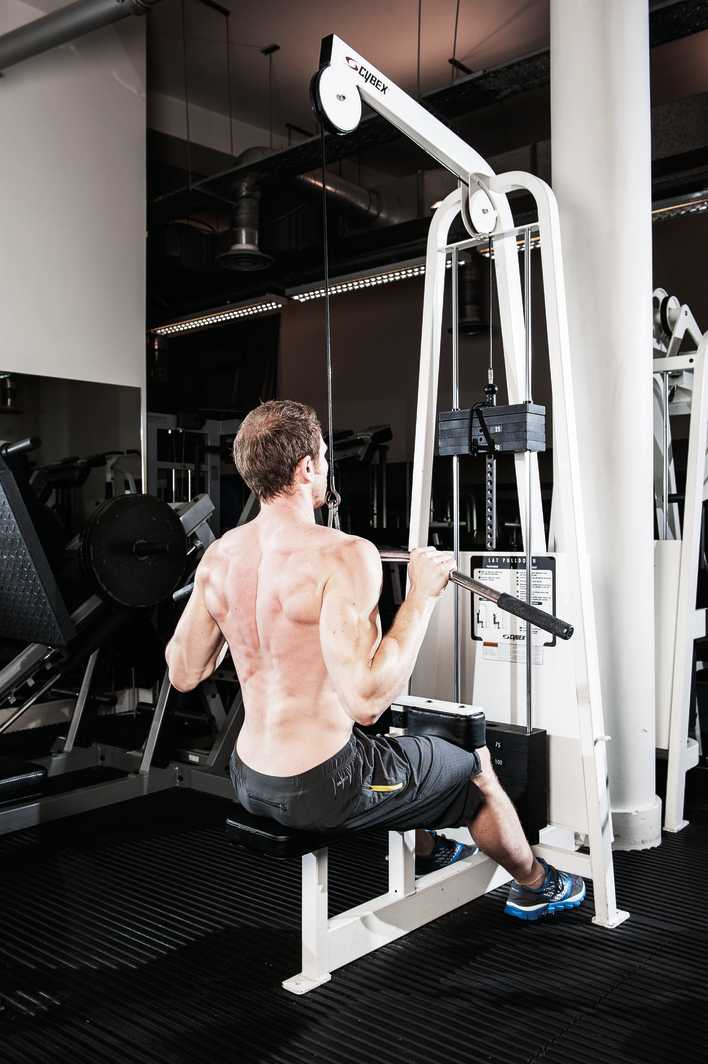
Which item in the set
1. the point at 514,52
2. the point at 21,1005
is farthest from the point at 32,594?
the point at 514,52

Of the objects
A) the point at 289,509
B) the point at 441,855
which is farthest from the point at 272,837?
the point at 441,855

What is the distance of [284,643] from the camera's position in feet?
7.13

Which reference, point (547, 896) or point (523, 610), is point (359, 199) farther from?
point (547, 896)

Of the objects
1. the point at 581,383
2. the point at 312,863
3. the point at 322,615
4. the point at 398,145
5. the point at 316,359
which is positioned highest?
the point at 398,145

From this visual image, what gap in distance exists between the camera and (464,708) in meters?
2.65

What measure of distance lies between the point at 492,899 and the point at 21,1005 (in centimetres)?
144

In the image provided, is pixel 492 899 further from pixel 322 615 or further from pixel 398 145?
pixel 398 145

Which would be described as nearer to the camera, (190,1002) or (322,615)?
(322,615)

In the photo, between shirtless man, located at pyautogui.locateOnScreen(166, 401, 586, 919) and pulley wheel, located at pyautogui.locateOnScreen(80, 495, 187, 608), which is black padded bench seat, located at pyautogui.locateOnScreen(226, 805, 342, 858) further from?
pulley wheel, located at pyautogui.locateOnScreen(80, 495, 187, 608)

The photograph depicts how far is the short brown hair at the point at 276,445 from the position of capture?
88.7 inches

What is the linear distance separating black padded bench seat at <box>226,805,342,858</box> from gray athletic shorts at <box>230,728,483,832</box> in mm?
22

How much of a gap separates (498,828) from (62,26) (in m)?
4.50

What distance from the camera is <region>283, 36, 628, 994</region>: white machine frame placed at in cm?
231

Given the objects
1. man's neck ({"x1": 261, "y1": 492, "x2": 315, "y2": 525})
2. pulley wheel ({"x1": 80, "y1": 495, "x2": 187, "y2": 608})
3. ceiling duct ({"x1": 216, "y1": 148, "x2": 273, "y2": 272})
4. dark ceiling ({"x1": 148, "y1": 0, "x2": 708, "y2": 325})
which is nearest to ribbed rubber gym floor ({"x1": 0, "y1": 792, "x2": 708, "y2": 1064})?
pulley wheel ({"x1": 80, "y1": 495, "x2": 187, "y2": 608})
